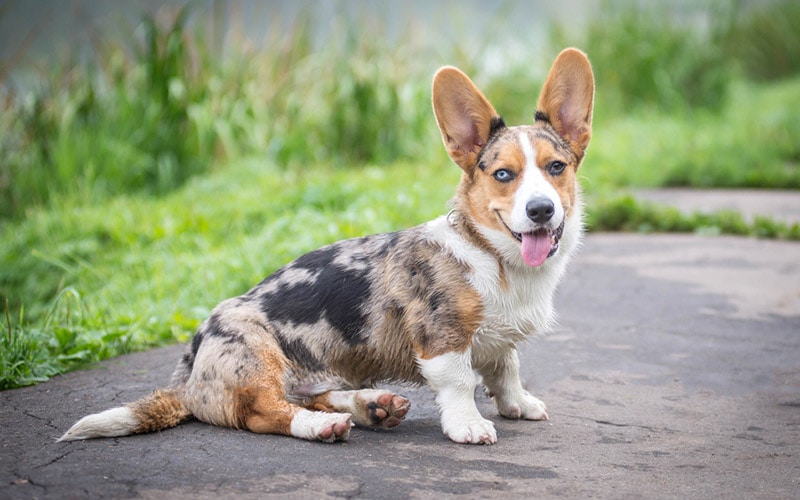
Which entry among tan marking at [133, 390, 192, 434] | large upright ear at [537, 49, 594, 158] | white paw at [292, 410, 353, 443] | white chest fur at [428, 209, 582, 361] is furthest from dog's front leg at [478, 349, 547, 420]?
tan marking at [133, 390, 192, 434]

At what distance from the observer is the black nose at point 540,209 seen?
11.5 ft

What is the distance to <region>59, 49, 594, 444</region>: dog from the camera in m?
3.61

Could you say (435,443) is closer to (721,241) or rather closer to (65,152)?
(721,241)

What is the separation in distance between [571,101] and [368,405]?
1637 mm

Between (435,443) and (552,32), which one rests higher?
(552,32)

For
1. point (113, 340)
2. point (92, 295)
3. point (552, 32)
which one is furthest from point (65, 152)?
point (552, 32)

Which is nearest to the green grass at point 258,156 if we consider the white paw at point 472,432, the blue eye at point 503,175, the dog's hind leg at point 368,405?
the dog's hind leg at point 368,405

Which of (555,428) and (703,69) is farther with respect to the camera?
→ (703,69)

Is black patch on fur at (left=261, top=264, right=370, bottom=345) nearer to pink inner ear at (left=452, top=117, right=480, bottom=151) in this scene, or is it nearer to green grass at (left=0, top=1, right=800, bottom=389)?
pink inner ear at (left=452, top=117, right=480, bottom=151)

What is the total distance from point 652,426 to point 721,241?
146 inches

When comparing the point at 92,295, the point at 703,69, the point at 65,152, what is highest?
the point at 703,69

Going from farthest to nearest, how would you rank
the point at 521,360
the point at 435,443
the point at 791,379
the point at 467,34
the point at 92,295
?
1. the point at 467,34
2. the point at 92,295
3. the point at 521,360
4. the point at 791,379
5. the point at 435,443

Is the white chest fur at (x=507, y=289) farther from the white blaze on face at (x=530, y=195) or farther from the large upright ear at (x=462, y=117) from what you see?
the large upright ear at (x=462, y=117)

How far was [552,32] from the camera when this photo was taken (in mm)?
14414
